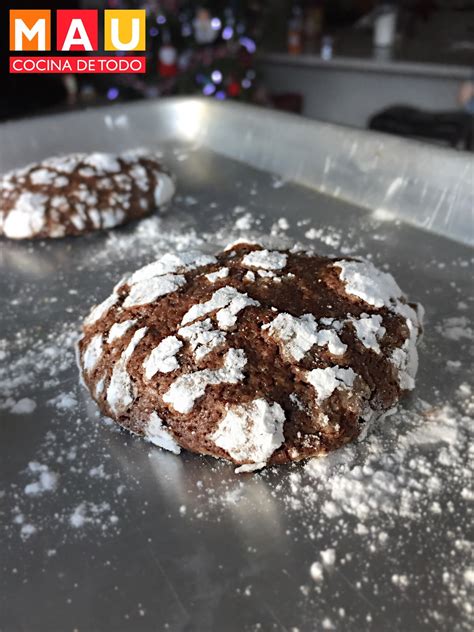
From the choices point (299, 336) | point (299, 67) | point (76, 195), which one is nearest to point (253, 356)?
point (299, 336)

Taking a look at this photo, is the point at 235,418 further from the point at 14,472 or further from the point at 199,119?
the point at 199,119

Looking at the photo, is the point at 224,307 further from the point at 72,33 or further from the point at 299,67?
the point at 299,67

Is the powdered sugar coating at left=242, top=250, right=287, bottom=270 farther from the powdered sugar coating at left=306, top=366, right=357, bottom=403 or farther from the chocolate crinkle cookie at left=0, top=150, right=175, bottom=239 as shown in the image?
the chocolate crinkle cookie at left=0, top=150, right=175, bottom=239

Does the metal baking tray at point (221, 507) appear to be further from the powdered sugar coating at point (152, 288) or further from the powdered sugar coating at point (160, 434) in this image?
the powdered sugar coating at point (152, 288)

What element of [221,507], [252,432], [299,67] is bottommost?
[221,507]

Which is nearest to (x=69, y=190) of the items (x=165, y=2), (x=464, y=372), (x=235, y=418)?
(x=235, y=418)
